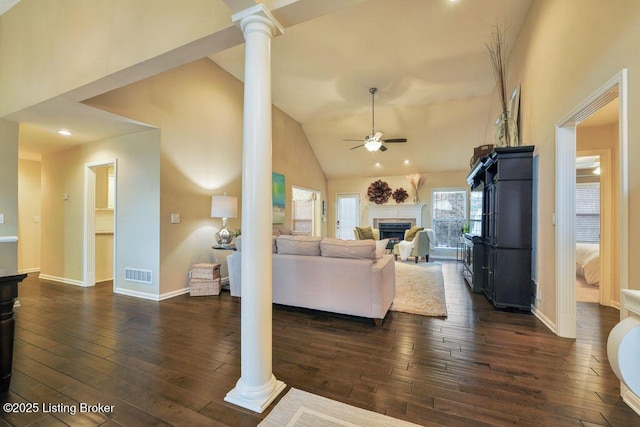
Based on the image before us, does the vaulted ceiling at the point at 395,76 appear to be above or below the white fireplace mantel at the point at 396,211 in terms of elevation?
above

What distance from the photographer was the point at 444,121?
6520mm

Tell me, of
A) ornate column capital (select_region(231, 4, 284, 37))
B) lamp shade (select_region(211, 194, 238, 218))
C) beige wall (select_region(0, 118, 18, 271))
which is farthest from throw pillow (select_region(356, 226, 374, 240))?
beige wall (select_region(0, 118, 18, 271))

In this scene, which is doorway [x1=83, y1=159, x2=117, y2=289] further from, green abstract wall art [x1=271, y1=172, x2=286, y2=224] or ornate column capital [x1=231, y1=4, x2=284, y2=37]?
ornate column capital [x1=231, y1=4, x2=284, y2=37]

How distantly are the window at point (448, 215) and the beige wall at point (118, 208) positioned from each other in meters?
7.40

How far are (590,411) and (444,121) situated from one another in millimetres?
6221

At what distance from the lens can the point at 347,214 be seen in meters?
9.29

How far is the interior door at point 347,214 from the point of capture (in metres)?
9.20

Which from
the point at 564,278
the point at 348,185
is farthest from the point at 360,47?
the point at 348,185

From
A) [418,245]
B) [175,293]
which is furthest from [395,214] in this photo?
[175,293]

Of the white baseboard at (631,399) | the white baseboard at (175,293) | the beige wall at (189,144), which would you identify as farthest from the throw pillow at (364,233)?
the white baseboard at (631,399)

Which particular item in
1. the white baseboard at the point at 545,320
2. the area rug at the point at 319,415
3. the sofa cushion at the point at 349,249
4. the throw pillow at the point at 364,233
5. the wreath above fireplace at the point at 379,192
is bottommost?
the area rug at the point at 319,415

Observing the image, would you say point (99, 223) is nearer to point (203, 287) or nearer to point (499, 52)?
point (203, 287)

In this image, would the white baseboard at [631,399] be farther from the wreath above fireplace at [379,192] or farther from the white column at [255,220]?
the wreath above fireplace at [379,192]

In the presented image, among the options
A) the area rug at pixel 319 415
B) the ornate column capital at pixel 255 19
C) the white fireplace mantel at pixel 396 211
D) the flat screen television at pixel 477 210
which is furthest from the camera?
the white fireplace mantel at pixel 396 211
